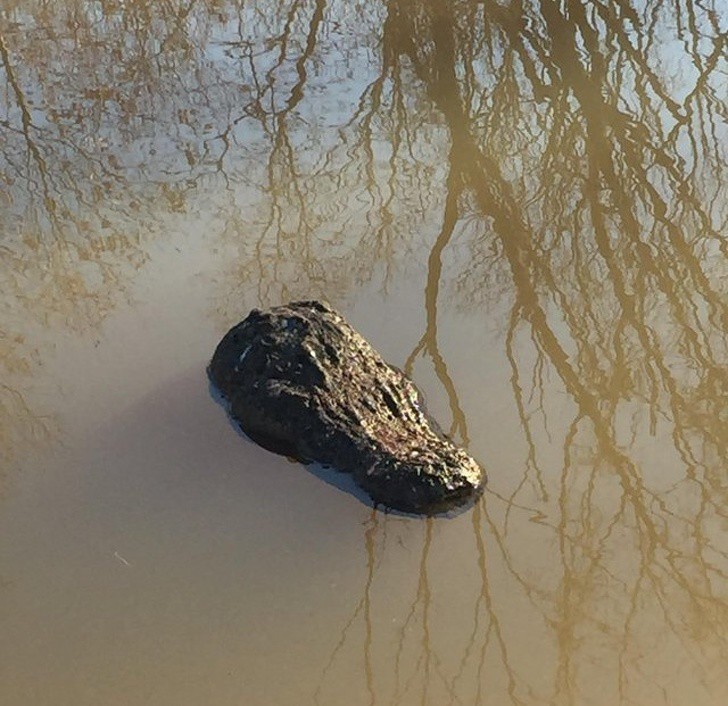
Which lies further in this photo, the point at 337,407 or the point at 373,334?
the point at 373,334

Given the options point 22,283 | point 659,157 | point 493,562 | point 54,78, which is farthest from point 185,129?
point 493,562

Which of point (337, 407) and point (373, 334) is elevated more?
point (373, 334)

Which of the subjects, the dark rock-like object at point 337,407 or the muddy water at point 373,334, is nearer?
the muddy water at point 373,334

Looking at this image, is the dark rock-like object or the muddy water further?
the dark rock-like object
